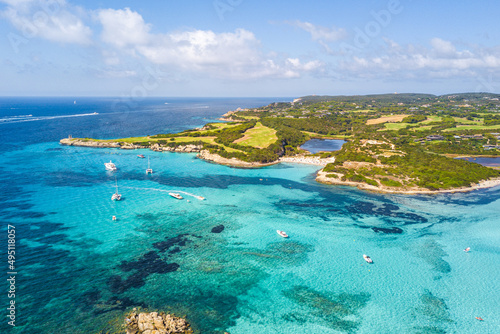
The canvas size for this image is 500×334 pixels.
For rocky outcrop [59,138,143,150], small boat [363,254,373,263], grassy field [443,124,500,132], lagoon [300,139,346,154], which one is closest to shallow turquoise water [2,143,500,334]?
small boat [363,254,373,263]

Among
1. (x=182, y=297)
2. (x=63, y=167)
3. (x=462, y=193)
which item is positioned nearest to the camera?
(x=182, y=297)

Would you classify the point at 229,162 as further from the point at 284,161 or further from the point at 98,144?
the point at 98,144

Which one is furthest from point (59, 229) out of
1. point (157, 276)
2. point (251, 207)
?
point (251, 207)

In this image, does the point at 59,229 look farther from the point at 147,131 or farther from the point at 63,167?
the point at 147,131

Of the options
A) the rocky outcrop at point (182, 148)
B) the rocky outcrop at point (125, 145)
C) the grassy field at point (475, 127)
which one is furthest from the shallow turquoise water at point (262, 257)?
the grassy field at point (475, 127)

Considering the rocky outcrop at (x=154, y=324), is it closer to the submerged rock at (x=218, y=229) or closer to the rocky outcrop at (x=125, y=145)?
the submerged rock at (x=218, y=229)
